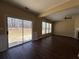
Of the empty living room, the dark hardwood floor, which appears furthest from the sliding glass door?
the dark hardwood floor

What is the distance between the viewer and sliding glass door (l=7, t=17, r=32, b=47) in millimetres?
4211

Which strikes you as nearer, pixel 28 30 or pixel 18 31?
pixel 18 31

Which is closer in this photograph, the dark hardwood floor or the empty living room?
the dark hardwood floor

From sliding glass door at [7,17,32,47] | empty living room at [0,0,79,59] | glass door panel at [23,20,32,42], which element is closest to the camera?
empty living room at [0,0,79,59]

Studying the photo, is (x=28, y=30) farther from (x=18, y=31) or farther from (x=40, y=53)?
(x=40, y=53)

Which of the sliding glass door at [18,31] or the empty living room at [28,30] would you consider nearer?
the empty living room at [28,30]

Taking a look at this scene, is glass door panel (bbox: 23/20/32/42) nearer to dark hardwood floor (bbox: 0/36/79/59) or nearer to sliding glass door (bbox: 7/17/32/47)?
sliding glass door (bbox: 7/17/32/47)

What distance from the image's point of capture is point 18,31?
477 centimetres

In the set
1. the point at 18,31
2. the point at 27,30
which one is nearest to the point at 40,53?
the point at 18,31

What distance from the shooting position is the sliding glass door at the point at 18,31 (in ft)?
13.8

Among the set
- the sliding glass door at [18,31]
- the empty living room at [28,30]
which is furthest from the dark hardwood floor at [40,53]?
the sliding glass door at [18,31]

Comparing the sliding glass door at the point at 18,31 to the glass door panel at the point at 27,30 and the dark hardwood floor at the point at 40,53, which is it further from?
the dark hardwood floor at the point at 40,53

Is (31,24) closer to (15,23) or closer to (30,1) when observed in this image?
(15,23)

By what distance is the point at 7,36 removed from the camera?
3943 mm
